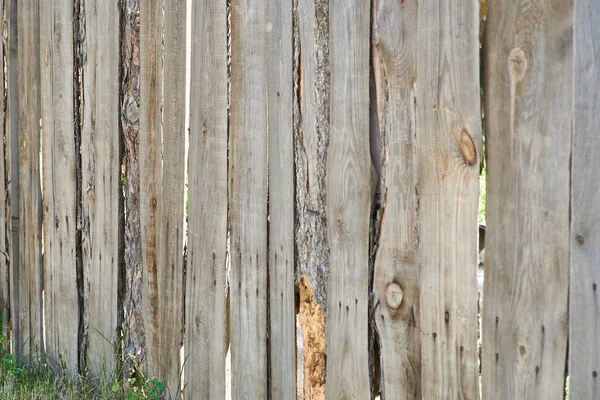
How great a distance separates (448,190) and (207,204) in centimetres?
125

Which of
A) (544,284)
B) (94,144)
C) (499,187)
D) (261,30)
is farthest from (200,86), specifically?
(544,284)

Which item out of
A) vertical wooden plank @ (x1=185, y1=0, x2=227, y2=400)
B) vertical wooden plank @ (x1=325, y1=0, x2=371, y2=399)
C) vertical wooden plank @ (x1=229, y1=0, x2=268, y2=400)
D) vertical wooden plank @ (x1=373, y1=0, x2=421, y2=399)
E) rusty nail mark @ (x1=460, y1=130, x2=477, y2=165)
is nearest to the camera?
rusty nail mark @ (x1=460, y1=130, x2=477, y2=165)

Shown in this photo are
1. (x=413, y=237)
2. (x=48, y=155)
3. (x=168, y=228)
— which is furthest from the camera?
(x=48, y=155)

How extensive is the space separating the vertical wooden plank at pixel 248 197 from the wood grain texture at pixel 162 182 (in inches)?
13.9

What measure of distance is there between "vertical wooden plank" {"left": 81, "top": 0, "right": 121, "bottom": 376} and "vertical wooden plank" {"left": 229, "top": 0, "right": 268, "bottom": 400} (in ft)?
2.89

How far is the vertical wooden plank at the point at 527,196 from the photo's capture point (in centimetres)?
190

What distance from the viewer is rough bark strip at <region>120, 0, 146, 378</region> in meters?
3.43

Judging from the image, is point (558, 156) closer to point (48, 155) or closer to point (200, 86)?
point (200, 86)

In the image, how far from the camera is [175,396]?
330cm

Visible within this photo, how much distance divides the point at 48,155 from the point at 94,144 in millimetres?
509

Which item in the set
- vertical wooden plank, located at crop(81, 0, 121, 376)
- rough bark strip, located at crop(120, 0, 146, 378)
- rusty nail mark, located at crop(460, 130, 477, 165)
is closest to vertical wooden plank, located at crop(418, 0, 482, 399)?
rusty nail mark, located at crop(460, 130, 477, 165)

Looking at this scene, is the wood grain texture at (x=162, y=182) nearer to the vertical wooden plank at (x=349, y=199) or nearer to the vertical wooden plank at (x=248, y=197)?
the vertical wooden plank at (x=248, y=197)

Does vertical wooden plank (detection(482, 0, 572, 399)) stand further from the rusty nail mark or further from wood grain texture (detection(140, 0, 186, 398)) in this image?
wood grain texture (detection(140, 0, 186, 398))

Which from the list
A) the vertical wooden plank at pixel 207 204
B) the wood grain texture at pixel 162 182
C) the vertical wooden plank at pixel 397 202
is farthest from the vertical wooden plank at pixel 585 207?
the wood grain texture at pixel 162 182
